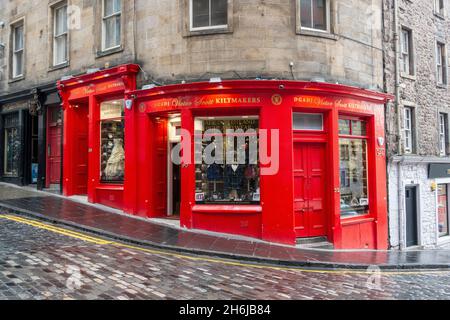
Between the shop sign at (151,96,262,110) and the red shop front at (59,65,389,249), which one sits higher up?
the shop sign at (151,96,262,110)

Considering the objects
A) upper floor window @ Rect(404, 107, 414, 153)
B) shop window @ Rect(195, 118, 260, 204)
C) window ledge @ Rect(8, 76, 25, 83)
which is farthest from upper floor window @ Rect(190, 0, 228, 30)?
window ledge @ Rect(8, 76, 25, 83)

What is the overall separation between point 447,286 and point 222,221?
17.3 feet

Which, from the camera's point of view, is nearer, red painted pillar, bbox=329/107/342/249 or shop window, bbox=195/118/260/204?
shop window, bbox=195/118/260/204

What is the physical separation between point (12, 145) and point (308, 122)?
13581 mm

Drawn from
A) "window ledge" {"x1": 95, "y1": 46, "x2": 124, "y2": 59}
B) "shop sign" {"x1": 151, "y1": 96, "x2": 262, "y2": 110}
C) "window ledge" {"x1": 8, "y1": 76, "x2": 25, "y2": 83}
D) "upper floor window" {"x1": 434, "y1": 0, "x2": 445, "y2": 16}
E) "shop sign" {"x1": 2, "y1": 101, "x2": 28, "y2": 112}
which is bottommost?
"shop sign" {"x1": 151, "y1": 96, "x2": 262, "y2": 110}

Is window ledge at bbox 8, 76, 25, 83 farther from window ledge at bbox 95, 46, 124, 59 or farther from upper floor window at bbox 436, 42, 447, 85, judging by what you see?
upper floor window at bbox 436, 42, 447, 85

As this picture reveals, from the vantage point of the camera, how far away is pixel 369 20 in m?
12.1

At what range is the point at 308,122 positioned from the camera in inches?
413

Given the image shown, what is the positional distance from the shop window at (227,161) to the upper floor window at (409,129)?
24.0 feet

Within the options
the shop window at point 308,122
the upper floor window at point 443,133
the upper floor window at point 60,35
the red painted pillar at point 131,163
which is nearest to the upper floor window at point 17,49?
the upper floor window at point 60,35

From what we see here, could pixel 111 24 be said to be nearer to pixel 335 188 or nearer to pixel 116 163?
pixel 116 163

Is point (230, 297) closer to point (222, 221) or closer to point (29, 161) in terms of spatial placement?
point (222, 221)

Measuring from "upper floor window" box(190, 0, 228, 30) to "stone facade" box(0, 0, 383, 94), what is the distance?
0.85ft

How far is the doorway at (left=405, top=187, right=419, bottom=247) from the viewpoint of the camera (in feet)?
45.4
